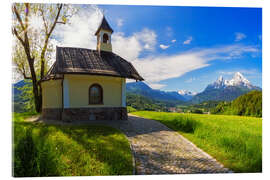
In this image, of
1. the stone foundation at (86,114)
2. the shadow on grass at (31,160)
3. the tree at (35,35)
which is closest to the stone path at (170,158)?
the shadow on grass at (31,160)

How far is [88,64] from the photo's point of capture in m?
6.12

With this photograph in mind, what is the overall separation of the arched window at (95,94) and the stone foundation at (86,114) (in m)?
0.36

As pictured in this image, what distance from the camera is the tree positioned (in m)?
4.11

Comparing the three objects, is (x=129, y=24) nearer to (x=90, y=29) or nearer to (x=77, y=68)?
(x=90, y=29)

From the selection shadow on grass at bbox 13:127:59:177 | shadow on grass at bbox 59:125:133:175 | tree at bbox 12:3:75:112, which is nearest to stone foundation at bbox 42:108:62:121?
tree at bbox 12:3:75:112

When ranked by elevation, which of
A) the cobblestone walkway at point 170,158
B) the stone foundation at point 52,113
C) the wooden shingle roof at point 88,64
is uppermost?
the wooden shingle roof at point 88,64

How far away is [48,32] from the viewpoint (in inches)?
211

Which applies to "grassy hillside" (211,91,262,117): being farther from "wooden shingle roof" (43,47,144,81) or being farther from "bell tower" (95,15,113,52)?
"bell tower" (95,15,113,52)

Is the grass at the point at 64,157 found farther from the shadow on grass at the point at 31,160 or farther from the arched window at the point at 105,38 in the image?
the arched window at the point at 105,38

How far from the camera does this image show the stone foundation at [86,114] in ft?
19.3

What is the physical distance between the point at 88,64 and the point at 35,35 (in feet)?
6.80

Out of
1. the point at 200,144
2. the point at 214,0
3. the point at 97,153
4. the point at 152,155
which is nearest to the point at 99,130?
the point at 97,153

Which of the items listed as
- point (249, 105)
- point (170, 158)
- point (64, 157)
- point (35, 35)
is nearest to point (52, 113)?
point (35, 35)

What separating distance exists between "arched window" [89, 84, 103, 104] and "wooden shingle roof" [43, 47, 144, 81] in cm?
91
